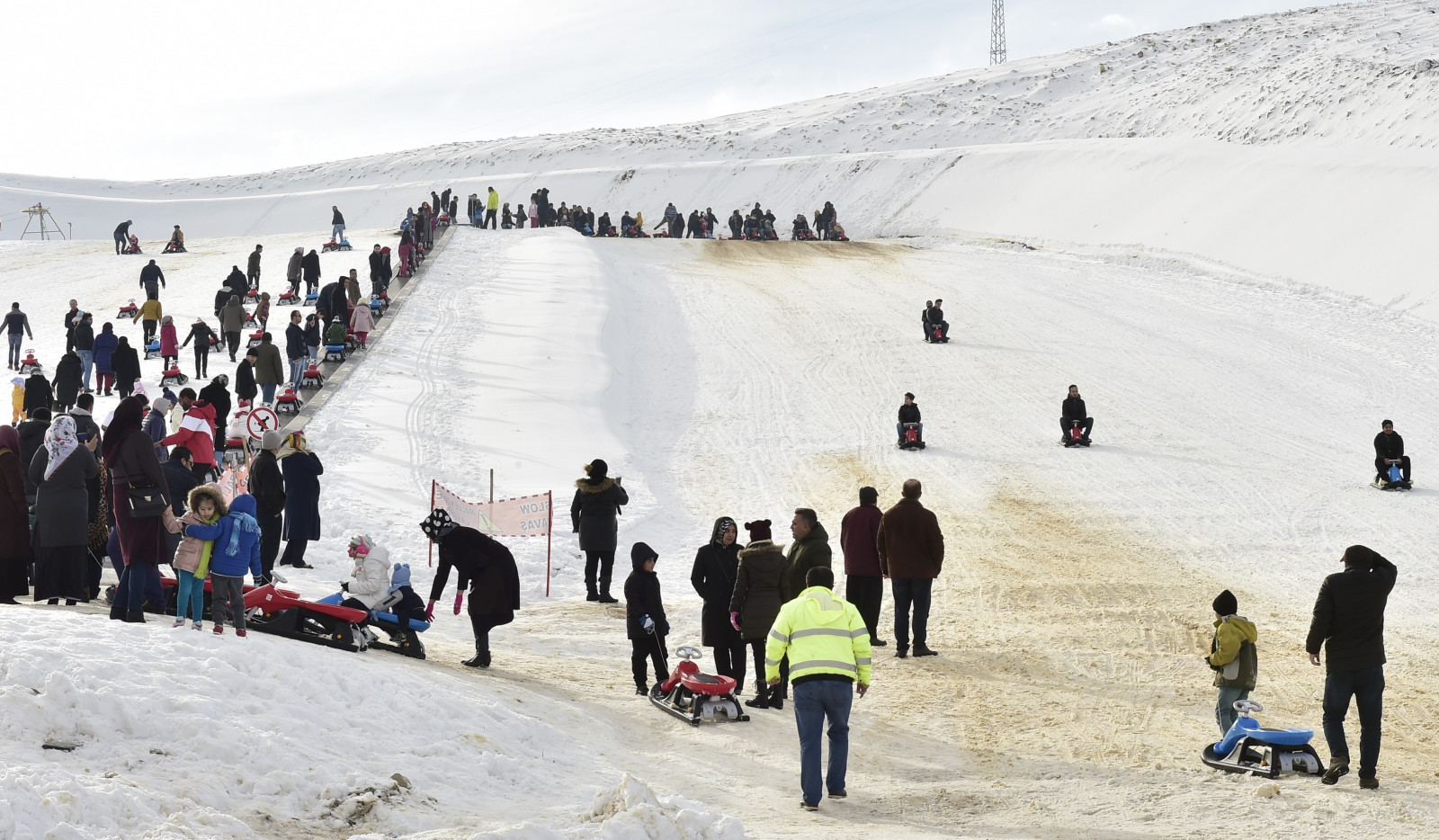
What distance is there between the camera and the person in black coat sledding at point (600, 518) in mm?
13164

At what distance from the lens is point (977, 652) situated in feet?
37.2

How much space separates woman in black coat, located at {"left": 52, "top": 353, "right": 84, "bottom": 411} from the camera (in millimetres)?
21906

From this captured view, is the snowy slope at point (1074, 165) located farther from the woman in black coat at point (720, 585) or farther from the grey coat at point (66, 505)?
the grey coat at point (66, 505)

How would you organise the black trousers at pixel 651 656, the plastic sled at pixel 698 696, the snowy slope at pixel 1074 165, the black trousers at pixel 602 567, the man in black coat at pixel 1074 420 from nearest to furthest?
the plastic sled at pixel 698 696, the black trousers at pixel 651 656, the black trousers at pixel 602 567, the man in black coat at pixel 1074 420, the snowy slope at pixel 1074 165

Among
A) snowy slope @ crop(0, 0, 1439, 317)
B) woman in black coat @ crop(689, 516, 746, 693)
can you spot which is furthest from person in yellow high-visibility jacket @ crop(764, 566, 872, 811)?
snowy slope @ crop(0, 0, 1439, 317)

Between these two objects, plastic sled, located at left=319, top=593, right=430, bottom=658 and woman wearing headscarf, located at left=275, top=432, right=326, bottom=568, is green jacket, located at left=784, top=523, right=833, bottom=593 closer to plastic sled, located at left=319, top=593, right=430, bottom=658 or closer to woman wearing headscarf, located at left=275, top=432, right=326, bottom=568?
plastic sled, located at left=319, top=593, right=430, bottom=658

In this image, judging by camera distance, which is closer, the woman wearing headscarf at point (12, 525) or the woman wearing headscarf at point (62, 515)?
the woman wearing headscarf at point (62, 515)

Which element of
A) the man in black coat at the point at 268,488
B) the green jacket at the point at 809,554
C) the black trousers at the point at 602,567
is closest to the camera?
the green jacket at the point at 809,554

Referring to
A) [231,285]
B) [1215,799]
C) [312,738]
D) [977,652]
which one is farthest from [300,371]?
[1215,799]

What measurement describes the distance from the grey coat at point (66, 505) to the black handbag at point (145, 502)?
2.80 feet

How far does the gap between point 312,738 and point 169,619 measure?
8.37 feet

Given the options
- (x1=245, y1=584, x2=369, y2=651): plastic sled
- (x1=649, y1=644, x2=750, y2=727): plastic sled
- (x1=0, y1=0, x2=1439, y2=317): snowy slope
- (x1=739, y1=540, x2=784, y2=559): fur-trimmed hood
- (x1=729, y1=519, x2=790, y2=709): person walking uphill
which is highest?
(x1=0, y1=0, x2=1439, y2=317): snowy slope

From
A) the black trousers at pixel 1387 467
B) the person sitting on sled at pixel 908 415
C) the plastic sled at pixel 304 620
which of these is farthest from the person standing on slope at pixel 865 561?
the black trousers at pixel 1387 467

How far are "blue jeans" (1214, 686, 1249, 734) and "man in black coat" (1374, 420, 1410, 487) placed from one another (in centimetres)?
1148
